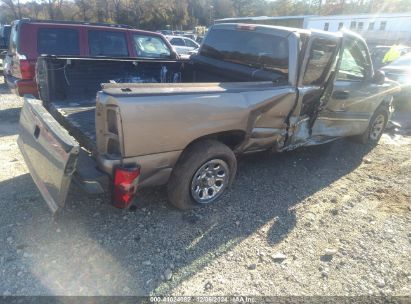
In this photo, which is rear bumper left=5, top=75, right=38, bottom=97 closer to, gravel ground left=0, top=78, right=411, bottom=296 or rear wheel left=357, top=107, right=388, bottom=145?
gravel ground left=0, top=78, right=411, bottom=296

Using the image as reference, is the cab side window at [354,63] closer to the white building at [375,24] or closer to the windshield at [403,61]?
the windshield at [403,61]

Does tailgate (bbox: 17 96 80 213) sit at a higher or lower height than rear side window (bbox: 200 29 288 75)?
lower

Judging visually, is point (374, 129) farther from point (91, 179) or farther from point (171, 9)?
point (171, 9)

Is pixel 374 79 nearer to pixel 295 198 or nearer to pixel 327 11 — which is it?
pixel 295 198

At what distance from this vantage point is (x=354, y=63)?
4.91 m

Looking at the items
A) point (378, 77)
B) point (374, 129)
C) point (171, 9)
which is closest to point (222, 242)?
point (378, 77)

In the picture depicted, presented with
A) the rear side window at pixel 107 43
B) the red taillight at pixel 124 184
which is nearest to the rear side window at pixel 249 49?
the red taillight at pixel 124 184

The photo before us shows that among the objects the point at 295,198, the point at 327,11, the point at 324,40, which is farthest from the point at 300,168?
the point at 327,11

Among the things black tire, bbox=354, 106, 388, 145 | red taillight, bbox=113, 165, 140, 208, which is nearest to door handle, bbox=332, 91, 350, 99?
black tire, bbox=354, 106, 388, 145

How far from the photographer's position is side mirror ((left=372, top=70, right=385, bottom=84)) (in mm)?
5069

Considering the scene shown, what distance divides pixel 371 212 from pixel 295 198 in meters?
0.87

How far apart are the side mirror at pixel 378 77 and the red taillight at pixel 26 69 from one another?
6.21 meters

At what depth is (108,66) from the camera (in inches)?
182

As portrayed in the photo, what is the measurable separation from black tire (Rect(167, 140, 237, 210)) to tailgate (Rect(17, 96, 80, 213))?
1075 mm
